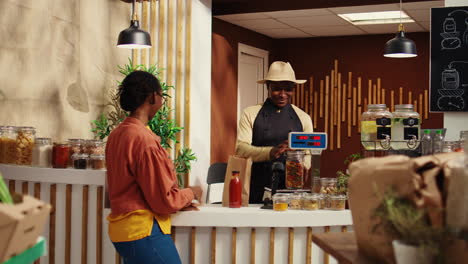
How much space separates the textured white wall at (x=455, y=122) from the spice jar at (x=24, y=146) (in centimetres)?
314

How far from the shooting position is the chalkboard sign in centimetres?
505

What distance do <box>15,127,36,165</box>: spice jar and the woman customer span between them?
1.34 m

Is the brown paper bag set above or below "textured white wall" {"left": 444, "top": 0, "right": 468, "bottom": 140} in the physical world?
below

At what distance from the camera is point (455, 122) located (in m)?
5.08

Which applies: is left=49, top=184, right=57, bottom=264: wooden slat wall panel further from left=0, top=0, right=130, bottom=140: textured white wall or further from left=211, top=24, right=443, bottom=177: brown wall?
left=211, top=24, right=443, bottom=177: brown wall

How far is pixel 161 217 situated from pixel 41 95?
8.59 ft

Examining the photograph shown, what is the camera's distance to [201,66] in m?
6.88

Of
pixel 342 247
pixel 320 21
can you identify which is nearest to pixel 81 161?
pixel 342 247

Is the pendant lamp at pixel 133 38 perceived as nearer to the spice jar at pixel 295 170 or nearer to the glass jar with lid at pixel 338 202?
the spice jar at pixel 295 170

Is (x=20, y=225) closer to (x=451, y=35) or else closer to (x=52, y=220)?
(x=52, y=220)

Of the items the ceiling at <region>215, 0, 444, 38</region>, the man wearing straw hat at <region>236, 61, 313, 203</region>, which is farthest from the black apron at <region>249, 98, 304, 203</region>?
the ceiling at <region>215, 0, 444, 38</region>

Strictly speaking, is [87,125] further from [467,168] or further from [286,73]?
[467,168]

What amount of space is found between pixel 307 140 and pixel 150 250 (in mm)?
1181

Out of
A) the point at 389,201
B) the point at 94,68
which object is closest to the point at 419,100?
the point at 94,68
